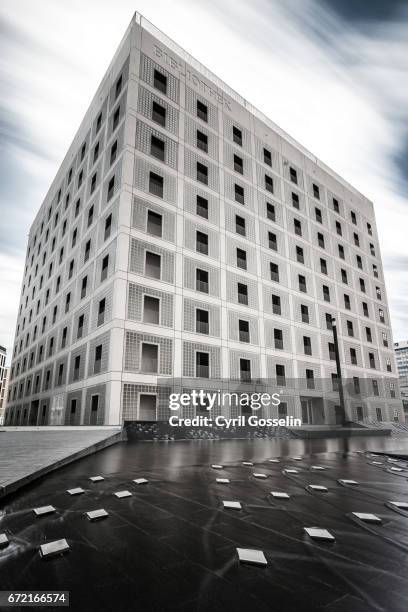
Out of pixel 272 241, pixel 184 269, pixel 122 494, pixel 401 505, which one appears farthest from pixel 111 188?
pixel 401 505

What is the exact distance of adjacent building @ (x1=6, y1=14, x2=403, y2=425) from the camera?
16.5 m

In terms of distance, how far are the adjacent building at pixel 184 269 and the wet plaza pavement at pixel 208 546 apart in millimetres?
11525

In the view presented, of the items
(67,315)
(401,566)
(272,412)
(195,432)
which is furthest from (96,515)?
(67,315)

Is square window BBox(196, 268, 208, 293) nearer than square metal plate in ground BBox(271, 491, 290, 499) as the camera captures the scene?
No

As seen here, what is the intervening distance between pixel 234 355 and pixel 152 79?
17.4 m

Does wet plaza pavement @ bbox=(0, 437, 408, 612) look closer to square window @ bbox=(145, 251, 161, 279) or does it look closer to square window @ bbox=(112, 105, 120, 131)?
square window @ bbox=(145, 251, 161, 279)

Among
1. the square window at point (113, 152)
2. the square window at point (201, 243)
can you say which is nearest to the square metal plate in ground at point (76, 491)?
the square window at point (201, 243)

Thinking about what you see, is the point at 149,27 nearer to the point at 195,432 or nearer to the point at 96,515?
the point at 195,432

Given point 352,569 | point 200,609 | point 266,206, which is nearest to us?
point 200,609

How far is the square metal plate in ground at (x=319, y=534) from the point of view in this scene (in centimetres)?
252

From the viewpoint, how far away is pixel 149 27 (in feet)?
66.3

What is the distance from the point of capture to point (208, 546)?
2.33 meters

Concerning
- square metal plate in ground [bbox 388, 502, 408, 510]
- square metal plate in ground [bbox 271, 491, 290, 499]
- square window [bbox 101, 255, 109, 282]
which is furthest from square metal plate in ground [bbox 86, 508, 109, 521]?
square window [bbox 101, 255, 109, 282]

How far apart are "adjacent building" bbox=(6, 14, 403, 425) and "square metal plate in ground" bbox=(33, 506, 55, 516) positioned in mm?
11660
